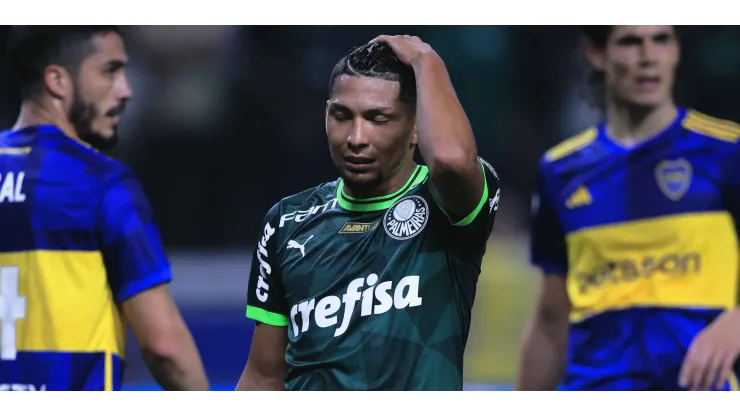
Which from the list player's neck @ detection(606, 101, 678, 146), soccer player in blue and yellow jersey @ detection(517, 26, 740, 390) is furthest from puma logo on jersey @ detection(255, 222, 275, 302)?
player's neck @ detection(606, 101, 678, 146)

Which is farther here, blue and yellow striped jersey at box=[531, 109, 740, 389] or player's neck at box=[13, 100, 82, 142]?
player's neck at box=[13, 100, 82, 142]

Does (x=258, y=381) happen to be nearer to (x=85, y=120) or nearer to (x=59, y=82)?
(x=85, y=120)

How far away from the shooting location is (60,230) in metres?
3.37

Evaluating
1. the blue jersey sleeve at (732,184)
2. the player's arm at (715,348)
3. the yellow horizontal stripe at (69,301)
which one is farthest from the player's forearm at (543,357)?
the yellow horizontal stripe at (69,301)

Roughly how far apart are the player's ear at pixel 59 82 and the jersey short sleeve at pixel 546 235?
1777 mm

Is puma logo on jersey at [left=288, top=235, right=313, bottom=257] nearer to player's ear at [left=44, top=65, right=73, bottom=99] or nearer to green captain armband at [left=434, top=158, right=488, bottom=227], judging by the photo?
green captain armband at [left=434, top=158, right=488, bottom=227]

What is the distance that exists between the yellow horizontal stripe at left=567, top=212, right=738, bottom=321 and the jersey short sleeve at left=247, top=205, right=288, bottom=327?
1.10 metres

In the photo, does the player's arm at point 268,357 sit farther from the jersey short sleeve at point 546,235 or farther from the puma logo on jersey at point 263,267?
the jersey short sleeve at point 546,235

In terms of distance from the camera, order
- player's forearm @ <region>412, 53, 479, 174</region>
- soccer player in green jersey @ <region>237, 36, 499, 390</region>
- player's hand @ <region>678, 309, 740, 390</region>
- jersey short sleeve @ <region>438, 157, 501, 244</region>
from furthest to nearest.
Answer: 1. player's hand @ <region>678, 309, 740, 390</region>
2. soccer player in green jersey @ <region>237, 36, 499, 390</region>
3. jersey short sleeve @ <region>438, 157, 501, 244</region>
4. player's forearm @ <region>412, 53, 479, 174</region>

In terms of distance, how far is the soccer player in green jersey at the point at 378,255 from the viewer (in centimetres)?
284

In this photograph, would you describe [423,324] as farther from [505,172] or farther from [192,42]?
[192,42]

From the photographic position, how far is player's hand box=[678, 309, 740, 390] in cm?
325

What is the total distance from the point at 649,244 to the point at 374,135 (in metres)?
1.10
